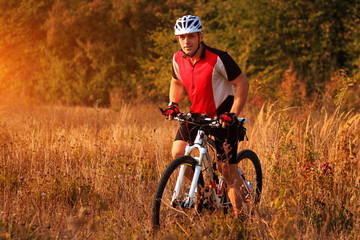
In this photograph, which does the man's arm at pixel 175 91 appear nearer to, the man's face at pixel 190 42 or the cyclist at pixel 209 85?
the cyclist at pixel 209 85

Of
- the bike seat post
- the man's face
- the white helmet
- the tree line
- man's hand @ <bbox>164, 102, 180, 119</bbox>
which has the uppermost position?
the tree line

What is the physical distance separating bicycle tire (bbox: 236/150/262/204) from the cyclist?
363 millimetres

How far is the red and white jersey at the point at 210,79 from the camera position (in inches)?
166

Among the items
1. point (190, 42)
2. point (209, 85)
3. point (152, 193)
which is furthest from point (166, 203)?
point (152, 193)

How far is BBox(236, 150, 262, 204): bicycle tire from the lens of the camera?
4.93 metres

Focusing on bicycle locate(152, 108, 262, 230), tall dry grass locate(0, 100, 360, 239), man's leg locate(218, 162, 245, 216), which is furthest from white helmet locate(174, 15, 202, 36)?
tall dry grass locate(0, 100, 360, 239)

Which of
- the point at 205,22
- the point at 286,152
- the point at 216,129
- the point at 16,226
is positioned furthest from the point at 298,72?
the point at 16,226

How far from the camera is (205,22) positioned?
17734mm

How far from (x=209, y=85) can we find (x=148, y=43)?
16.9 meters

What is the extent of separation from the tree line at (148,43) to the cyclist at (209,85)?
8.04 m

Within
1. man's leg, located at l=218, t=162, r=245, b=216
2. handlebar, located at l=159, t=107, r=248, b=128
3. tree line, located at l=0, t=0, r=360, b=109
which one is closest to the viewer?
handlebar, located at l=159, t=107, r=248, b=128

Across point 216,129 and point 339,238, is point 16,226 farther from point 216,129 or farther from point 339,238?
point 339,238

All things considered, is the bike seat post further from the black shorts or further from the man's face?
the man's face

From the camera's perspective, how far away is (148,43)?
20781mm
